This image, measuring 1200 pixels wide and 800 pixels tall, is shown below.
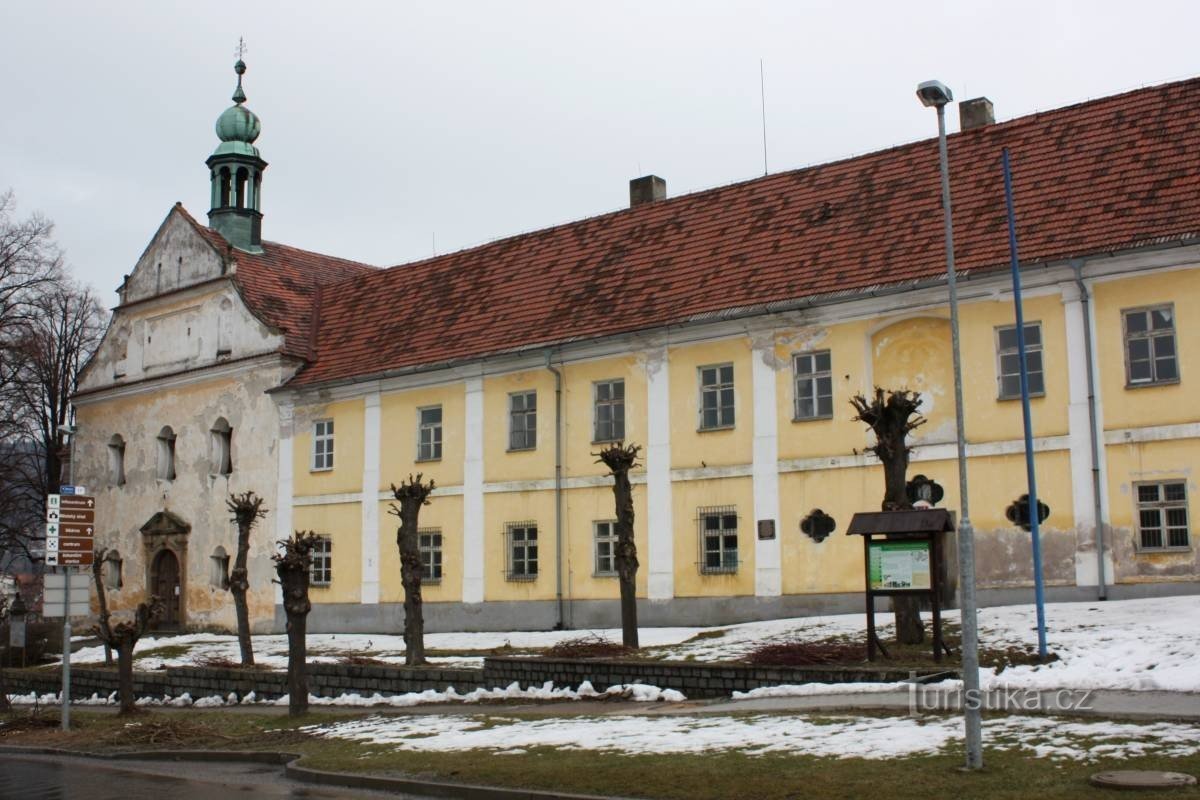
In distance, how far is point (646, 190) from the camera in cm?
3453

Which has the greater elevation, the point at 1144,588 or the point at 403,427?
the point at 403,427

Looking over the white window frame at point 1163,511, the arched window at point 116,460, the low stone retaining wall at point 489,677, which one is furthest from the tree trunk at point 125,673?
the arched window at point 116,460

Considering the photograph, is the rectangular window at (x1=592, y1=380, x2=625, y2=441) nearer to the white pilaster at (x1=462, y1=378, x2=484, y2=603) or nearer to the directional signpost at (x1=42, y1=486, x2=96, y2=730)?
the white pilaster at (x1=462, y1=378, x2=484, y2=603)

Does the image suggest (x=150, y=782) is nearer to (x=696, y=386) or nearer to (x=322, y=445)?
(x=696, y=386)

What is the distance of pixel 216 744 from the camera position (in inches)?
653

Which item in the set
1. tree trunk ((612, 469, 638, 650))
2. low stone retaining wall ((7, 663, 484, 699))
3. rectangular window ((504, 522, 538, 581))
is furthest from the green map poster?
rectangular window ((504, 522, 538, 581))

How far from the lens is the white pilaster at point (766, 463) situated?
2544cm

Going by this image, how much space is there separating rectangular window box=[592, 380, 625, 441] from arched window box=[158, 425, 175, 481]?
Result: 54.2ft

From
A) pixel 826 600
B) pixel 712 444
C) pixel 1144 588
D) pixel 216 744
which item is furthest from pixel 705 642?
pixel 216 744

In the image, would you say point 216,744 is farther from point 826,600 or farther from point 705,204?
point 705,204

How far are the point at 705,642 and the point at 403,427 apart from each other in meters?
13.1

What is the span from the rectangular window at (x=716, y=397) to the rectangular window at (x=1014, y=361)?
5.79 m

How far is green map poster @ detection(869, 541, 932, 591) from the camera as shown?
16.4m

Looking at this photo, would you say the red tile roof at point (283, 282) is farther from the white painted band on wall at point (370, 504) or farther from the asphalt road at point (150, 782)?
the asphalt road at point (150, 782)
